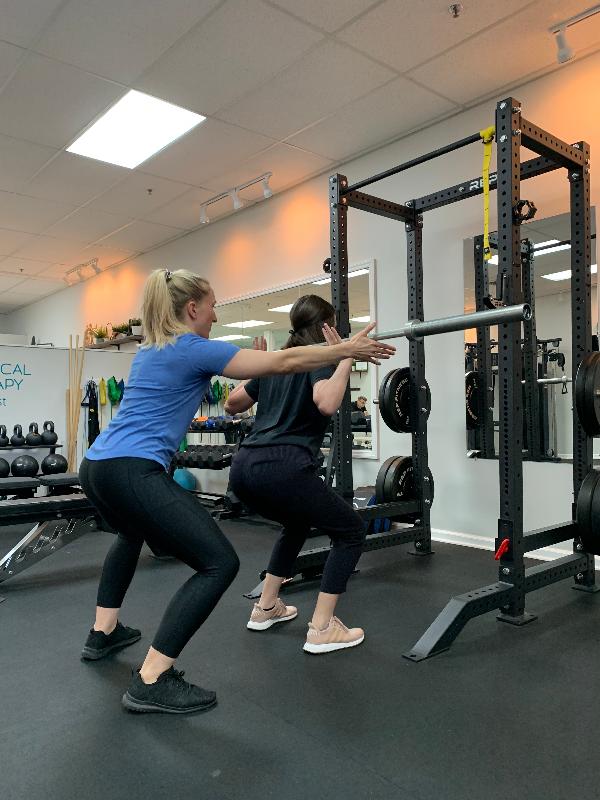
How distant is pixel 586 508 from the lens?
98.6 inches

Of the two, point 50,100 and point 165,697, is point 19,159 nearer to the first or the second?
point 50,100

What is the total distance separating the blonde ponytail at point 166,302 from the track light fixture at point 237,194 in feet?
11.4

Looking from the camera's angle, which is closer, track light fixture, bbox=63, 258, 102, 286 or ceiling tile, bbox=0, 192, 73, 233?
ceiling tile, bbox=0, 192, 73, 233

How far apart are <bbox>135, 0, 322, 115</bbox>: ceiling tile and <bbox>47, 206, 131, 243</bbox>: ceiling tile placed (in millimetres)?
2400

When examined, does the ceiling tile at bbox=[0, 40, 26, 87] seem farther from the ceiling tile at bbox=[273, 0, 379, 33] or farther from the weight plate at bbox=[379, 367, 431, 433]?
the weight plate at bbox=[379, 367, 431, 433]

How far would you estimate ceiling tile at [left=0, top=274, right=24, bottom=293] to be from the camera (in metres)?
8.47

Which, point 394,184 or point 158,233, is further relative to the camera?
point 158,233

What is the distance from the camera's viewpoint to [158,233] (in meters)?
6.67

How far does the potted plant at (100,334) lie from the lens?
25.2 feet

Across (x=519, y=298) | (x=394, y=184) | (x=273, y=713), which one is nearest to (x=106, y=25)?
(x=394, y=184)

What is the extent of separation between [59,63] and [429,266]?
8.65 feet

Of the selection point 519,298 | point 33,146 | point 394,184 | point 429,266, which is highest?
point 33,146

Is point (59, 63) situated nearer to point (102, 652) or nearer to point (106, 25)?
point (106, 25)

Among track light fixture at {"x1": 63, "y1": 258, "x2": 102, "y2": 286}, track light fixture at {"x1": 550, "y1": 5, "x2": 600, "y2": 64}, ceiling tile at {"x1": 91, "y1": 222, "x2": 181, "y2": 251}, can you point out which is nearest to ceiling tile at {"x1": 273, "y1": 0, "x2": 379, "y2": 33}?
track light fixture at {"x1": 550, "y1": 5, "x2": 600, "y2": 64}
